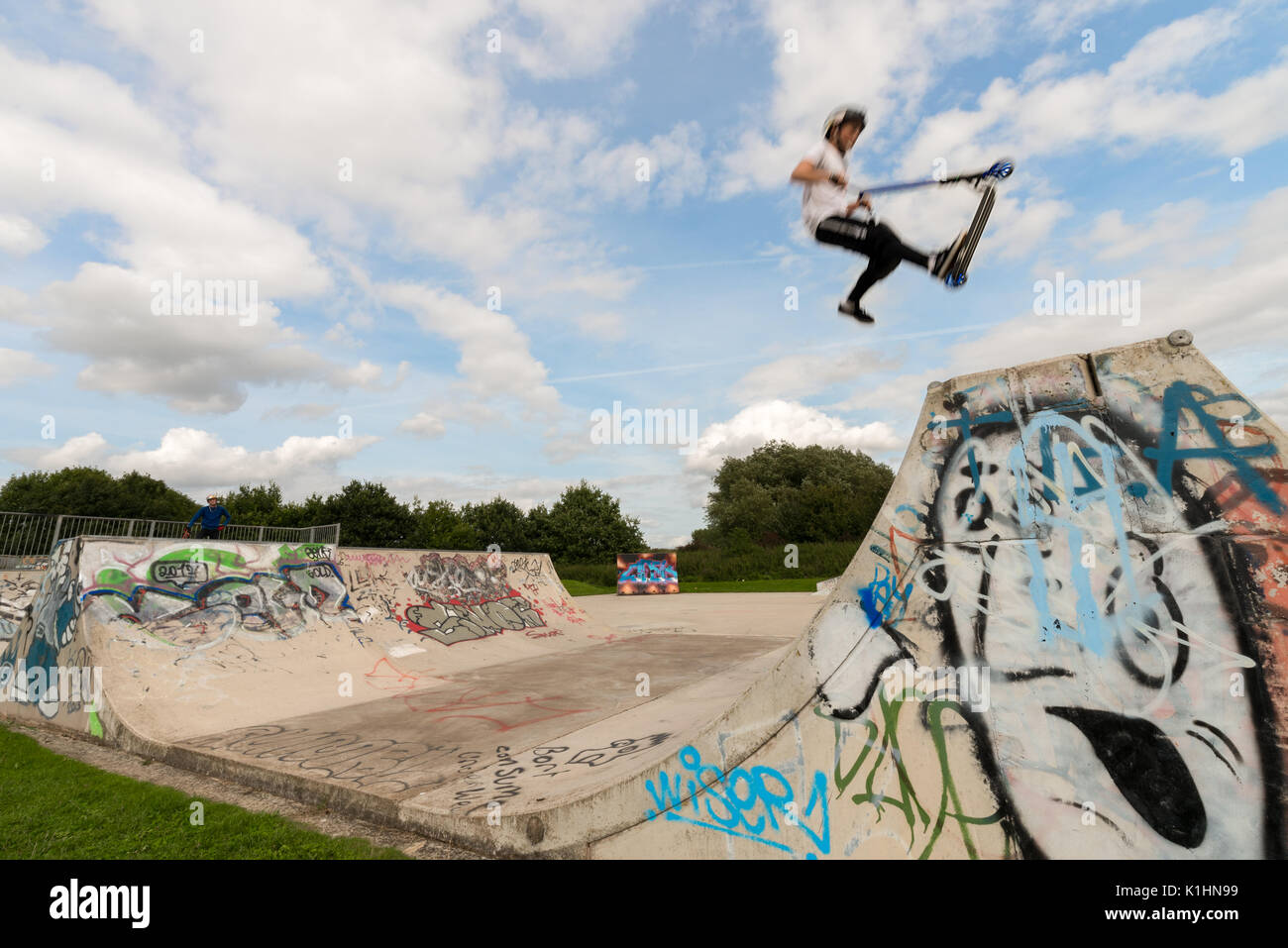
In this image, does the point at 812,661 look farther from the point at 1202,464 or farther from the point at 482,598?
the point at 482,598

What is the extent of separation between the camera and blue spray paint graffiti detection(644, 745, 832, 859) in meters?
2.78

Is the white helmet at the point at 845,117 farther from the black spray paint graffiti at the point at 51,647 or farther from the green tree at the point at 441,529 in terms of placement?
the green tree at the point at 441,529

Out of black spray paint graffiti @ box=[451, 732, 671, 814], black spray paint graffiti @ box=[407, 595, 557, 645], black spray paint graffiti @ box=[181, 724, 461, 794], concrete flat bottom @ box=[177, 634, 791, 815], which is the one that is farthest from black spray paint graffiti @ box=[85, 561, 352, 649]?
black spray paint graffiti @ box=[451, 732, 671, 814]

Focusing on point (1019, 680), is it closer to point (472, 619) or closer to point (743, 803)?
point (743, 803)

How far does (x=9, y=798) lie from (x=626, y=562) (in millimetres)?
27069

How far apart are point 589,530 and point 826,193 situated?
156ft

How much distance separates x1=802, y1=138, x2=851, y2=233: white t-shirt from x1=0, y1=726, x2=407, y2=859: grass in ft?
15.8

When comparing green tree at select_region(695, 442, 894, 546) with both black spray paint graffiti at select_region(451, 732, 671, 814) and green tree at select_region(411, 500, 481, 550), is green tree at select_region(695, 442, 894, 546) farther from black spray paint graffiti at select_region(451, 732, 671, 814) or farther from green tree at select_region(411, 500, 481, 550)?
black spray paint graffiti at select_region(451, 732, 671, 814)

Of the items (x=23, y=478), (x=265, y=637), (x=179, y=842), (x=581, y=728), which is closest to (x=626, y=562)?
(x=265, y=637)

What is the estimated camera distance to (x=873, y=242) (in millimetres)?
4070

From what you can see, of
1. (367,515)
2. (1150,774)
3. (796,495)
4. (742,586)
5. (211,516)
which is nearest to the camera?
(1150,774)

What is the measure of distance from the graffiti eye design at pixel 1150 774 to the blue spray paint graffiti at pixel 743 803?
1.13 meters

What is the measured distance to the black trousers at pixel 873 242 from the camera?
404 centimetres

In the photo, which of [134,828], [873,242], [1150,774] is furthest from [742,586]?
[1150,774]
